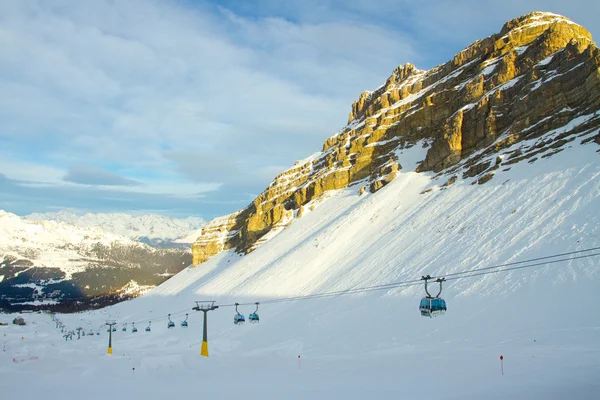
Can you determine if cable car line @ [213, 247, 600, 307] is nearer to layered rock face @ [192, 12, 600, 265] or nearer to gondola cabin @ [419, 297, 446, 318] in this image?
gondola cabin @ [419, 297, 446, 318]

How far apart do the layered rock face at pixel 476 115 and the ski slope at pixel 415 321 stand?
6.55 m

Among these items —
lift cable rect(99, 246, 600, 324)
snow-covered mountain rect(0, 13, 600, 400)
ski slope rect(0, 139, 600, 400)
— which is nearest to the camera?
ski slope rect(0, 139, 600, 400)

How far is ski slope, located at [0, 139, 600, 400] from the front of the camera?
22.2 metres

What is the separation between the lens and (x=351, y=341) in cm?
3600

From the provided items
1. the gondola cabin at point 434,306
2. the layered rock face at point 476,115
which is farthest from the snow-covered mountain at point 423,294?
the gondola cabin at point 434,306

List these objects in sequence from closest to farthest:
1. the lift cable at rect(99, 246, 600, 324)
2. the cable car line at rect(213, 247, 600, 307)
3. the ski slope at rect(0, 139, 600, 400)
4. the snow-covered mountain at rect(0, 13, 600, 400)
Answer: the ski slope at rect(0, 139, 600, 400)
the snow-covered mountain at rect(0, 13, 600, 400)
the lift cable at rect(99, 246, 600, 324)
the cable car line at rect(213, 247, 600, 307)

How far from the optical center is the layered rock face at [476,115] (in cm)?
5766

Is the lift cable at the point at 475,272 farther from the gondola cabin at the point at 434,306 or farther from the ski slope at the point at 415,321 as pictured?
the gondola cabin at the point at 434,306

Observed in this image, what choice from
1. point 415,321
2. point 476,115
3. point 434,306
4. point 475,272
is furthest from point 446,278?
point 476,115

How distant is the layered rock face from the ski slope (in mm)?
6548

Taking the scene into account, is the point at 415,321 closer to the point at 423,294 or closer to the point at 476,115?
the point at 423,294

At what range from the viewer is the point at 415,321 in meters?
34.9

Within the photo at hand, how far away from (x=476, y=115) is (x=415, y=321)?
49122mm

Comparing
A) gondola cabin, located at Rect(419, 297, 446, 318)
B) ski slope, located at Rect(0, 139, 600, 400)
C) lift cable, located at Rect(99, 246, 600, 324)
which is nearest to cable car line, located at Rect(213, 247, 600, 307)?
lift cable, located at Rect(99, 246, 600, 324)
